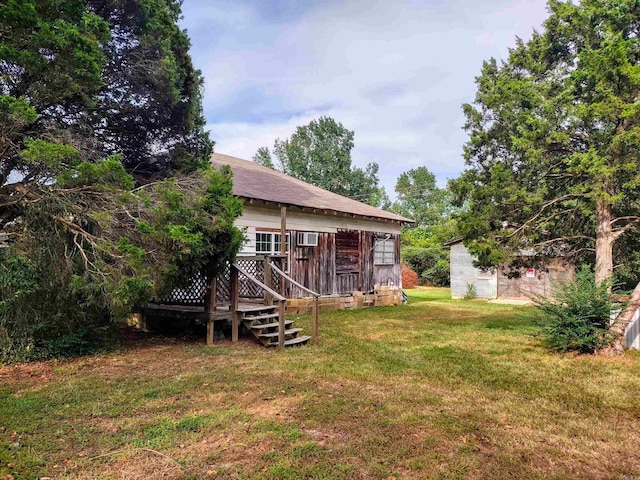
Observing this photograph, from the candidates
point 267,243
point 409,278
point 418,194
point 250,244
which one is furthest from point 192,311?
point 418,194

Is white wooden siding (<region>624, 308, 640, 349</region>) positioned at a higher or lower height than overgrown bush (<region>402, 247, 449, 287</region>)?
lower

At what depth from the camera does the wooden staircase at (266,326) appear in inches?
298

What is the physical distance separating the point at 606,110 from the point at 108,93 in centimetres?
886

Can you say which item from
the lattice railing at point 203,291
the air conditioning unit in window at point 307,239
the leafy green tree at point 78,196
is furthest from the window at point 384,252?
the leafy green tree at point 78,196

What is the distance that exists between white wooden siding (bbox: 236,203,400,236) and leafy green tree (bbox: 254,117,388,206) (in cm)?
2167

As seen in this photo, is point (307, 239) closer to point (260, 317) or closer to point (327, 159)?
point (260, 317)

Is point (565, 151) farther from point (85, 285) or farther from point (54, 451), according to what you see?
point (54, 451)

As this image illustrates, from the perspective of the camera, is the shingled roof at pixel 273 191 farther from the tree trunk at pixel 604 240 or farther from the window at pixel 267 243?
the tree trunk at pixel 604 240

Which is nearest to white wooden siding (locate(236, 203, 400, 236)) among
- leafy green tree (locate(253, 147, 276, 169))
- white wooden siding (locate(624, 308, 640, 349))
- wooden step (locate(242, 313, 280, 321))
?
wooden step (locate(242, 313, 280, 321))

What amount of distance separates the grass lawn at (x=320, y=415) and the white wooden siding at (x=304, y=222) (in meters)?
4.21

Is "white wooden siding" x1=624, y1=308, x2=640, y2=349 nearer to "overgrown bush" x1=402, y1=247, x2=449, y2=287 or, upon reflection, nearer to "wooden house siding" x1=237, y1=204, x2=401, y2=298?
"wooden house siding" x1=237, y1=204, x2=401, y2=298

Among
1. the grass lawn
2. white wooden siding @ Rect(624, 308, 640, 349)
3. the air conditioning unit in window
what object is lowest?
the grass lawn

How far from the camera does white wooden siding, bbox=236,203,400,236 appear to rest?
35.9 feet

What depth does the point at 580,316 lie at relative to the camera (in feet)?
23.7
